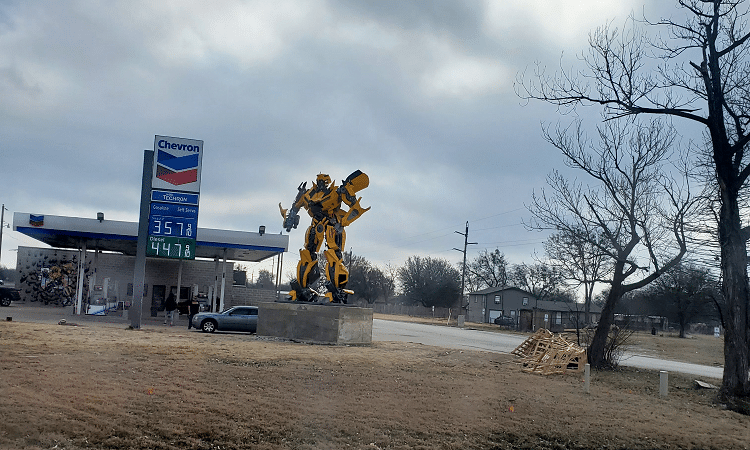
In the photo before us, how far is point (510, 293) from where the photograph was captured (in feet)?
250

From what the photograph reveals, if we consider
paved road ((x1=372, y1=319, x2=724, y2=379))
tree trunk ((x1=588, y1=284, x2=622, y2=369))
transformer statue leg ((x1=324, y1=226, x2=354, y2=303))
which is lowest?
paved road ((x1=372, y1=319, x2=724, y2=379))

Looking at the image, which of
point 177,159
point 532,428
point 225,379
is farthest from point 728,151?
point 177,159

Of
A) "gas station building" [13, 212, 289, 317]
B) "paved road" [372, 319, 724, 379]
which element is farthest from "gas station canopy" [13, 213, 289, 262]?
"paved road" [372, 319, 724, 379]

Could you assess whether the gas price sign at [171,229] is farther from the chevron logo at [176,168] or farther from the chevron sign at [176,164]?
the chevron logo at [176,168]

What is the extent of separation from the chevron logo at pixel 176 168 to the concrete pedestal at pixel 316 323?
259 inches

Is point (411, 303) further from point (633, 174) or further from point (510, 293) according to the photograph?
point (633, 174)

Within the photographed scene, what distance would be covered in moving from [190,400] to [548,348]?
10.9 meters

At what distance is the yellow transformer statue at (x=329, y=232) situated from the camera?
21.4 meters

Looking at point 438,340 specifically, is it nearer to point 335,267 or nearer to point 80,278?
point 335,267

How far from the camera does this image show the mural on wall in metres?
40.3

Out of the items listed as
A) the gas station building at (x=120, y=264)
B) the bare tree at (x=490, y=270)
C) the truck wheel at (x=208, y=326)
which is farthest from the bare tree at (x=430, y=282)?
the truck wheel at (x=208, y=326)

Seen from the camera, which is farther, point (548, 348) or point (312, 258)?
point (312, 258)

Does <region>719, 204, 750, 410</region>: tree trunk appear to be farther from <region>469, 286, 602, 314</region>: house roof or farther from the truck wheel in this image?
<region>469, 286, 602, 314</region>: house roof

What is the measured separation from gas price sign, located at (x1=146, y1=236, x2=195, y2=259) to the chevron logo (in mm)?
2212
